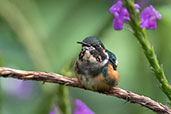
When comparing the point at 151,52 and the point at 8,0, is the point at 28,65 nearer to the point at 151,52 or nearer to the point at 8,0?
the point at 8,0

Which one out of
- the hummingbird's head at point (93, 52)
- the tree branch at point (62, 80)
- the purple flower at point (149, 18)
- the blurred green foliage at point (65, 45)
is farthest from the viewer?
the blurred green foliage at point (65, 45)

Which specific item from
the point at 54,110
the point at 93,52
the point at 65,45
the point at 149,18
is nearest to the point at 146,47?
the point at 149,18

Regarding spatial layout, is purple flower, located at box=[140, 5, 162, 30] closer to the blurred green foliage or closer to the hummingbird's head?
the hummingbird's head

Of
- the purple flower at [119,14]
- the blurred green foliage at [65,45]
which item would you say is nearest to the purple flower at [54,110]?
the blurred green foliage at [65,45]

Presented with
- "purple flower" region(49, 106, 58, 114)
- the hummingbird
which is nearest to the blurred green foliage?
"purple flower" region(49, 106, 58, 114)

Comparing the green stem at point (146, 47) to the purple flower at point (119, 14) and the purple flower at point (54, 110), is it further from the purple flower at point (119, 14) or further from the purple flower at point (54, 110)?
the purple flower at point (54, 110)

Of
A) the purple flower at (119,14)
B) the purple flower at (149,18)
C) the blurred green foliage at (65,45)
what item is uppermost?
the purple flower at (119,14)

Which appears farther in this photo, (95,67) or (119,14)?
(95,67)

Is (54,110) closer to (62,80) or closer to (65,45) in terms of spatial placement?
(62,80)
